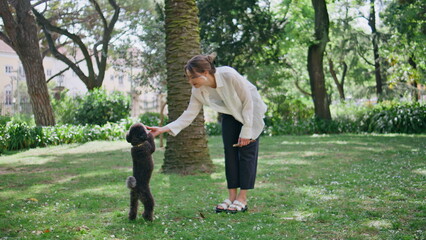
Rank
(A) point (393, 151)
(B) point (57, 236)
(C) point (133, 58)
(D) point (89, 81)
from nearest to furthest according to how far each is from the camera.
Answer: (B) point (57, 236) → (A) point (393, 151) → (C) point (133, 58) → (D) point (89, 81)

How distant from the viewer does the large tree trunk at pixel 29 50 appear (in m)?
16.3

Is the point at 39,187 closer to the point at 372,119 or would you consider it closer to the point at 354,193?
the point at 354,193

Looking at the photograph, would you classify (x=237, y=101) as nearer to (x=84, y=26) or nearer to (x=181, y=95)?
(x=181, y=95)

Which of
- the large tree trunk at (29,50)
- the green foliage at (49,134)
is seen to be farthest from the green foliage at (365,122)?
the large tree trunk at (29,50)

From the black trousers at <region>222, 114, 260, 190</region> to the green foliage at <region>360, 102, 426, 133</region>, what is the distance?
552 inches

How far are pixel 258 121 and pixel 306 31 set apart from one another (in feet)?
52.8

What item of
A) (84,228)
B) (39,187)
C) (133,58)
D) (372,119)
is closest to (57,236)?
(84,228)

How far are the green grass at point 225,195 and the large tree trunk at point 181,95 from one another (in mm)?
421

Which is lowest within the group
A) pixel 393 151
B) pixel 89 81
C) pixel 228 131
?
pixel 393 151

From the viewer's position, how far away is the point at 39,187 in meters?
7.00

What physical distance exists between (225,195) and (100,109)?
44.6ft

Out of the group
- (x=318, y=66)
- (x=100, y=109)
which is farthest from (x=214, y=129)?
(x=318, y=66)

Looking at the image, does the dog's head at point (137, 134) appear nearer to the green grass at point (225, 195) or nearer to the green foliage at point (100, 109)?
the green grass at point (225, 195)

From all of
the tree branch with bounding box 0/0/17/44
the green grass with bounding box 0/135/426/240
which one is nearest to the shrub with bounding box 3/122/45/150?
the tree branch with bounding box 0/0/17/44
